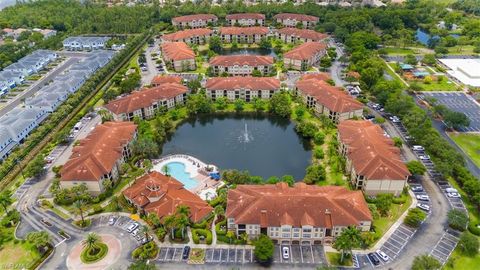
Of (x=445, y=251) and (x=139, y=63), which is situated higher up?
(x=139, y=63)

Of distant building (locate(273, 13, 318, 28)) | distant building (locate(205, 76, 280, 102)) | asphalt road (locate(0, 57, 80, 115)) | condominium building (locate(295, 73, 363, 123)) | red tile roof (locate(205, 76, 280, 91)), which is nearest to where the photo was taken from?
condominium building (locate(295, 73, 363, 123))

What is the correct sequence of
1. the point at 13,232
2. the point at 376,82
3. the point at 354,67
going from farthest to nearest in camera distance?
1. the point at 354,67
2. the point at 376,82
3. the point at 13,232

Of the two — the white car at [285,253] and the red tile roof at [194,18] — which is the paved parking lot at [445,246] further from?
the red tile roof at [194,18]

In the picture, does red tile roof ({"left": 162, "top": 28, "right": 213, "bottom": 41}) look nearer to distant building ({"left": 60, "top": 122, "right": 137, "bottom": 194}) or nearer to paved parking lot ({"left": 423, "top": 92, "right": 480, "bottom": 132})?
distant building ({"left": 60, "top": 122, "right": 137, "bottom": 194})

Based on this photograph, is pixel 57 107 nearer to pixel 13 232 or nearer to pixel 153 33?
pixel 13 232

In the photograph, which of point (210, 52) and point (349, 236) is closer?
point (349, 236)

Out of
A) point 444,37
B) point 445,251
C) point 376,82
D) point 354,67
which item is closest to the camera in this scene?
point 445,251

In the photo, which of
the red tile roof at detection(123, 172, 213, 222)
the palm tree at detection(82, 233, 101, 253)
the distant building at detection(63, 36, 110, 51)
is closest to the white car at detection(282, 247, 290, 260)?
the red tile roof at detection(123, 172, 213, 222)

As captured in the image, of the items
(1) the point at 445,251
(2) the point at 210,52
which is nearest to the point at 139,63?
(2) the point at 210,52
